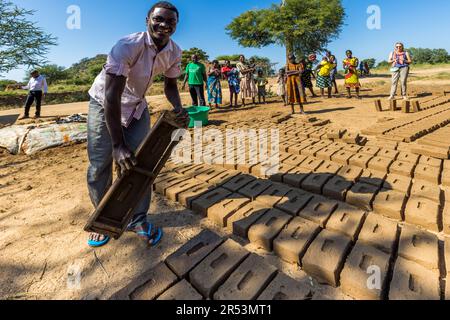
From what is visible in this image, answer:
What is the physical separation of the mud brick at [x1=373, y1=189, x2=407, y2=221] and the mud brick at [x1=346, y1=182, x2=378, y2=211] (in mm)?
46

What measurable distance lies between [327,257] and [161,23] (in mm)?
1736

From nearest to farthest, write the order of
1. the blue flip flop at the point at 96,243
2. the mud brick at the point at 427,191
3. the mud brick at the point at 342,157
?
the blue flip flop at the point at 96,243 < the mud brick at the point at 427,191 < the mud brick at the point at 342,157

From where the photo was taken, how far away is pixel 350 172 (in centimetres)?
278

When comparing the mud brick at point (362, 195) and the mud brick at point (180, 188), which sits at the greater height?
the mud brick at point (180, 188)

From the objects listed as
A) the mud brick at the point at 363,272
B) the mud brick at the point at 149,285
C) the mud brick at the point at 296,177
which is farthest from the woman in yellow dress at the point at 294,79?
the mud brick at the point at 149,285

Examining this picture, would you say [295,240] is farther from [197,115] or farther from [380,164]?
[197,115]

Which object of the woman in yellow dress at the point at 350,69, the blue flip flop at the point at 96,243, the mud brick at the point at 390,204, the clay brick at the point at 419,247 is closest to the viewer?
the clay brick at the point at 419,247

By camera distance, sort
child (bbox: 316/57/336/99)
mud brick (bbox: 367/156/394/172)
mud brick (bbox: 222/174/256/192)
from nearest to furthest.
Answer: mud brick (bbox: 222/174/256/192) < mud brick (bbox: 367/156/394/172) < child (bbox: 316/57/336/99)

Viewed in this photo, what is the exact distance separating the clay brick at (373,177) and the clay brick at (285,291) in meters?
1.56

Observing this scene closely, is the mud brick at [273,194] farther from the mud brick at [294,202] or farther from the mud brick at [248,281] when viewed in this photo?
the mud brick at [248,281]

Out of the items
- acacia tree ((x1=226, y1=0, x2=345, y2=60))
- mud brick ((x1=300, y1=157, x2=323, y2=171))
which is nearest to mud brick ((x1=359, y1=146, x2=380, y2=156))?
mud brick ((x1=300, y1=157, x2=323, y2=171))

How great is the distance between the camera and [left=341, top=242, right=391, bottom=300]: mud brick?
4.43 feet

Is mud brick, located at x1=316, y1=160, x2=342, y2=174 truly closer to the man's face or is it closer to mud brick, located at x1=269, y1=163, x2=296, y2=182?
mud brick, located at x1=269, y1=163, x2=296, y2=182

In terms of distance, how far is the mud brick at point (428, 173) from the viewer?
255cm
